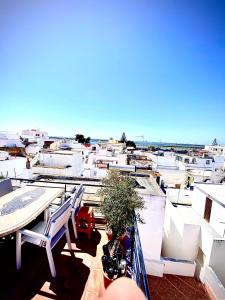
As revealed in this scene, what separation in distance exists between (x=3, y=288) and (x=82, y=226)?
1.62 metres

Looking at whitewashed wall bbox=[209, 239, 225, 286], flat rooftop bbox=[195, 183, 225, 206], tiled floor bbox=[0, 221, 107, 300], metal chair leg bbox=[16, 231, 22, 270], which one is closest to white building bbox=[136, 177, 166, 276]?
tiled floor bbox=[0, 221, 107, 300]

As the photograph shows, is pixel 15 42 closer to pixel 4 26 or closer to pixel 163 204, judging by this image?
pixel 4 26

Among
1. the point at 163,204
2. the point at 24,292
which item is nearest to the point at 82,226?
the point at 24,292

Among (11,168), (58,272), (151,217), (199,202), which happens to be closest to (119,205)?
(58,272)

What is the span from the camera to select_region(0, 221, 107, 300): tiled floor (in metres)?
2.31

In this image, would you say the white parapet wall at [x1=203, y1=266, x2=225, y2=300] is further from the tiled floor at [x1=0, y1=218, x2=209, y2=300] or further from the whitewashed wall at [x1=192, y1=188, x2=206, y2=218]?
the tiled floor at [x1=0, y1=218, x2=209, y2=300]

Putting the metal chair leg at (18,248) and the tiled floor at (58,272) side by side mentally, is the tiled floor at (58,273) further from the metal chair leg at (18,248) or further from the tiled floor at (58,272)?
the metal chair leg at (18,248)

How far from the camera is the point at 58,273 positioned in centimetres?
265

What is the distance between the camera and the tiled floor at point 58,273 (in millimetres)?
2309

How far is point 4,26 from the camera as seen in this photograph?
19.9 feet

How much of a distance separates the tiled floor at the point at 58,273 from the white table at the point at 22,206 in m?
0.81

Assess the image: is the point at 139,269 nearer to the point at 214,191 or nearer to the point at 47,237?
the point at 47,237

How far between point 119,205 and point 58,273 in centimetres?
134

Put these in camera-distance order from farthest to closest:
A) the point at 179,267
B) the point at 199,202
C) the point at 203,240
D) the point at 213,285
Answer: the point at 199,202
the point at 203,240
the point at 179,267
the point at 213,285
